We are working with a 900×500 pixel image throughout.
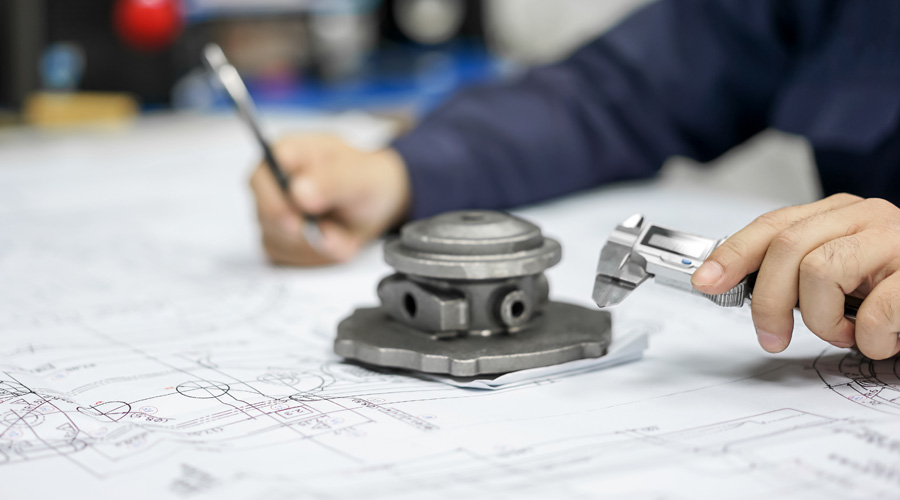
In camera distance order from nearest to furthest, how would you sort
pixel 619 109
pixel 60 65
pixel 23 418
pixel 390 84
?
pixel 23 418, pixel 619 109, pixel 60 65, pixel 390 84

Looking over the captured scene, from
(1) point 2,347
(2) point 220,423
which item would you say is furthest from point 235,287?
(2) point 220,423

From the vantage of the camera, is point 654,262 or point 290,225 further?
point 290,225

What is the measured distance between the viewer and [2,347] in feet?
2.05

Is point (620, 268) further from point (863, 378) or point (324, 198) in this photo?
point (324, 198)

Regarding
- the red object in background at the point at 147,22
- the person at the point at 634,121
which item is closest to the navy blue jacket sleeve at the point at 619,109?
the person at the point at 634,121

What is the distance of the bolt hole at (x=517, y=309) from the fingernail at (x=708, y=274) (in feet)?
0.39

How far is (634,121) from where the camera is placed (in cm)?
113

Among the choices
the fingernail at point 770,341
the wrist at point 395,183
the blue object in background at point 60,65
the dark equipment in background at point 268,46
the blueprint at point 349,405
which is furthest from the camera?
the blue object in background at point 60,65

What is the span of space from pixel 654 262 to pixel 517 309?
3.9 inches

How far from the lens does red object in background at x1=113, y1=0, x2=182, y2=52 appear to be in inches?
70.3

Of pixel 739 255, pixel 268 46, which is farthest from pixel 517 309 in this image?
pixel 268 46

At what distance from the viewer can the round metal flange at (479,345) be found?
1.77 ft

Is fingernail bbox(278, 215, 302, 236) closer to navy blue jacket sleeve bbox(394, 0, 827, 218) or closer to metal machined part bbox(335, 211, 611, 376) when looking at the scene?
navy blue jacket sleeve bbox(394, 0, 827, 218)

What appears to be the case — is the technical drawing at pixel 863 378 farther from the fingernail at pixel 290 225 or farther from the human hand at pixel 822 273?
the fingernail at pixel 290 225
